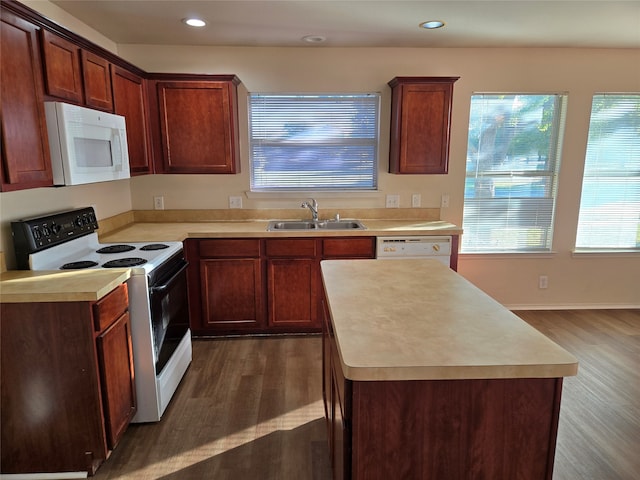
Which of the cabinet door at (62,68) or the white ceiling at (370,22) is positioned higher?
the white ceiling at (370,22)

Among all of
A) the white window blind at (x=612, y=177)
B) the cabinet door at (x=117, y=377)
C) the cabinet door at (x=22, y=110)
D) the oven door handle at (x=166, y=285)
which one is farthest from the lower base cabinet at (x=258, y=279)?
the white window blind at (x=612, y=177)

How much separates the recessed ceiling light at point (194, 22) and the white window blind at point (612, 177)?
3.46m

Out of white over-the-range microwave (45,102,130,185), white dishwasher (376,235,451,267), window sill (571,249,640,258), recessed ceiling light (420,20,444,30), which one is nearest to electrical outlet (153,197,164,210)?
white over-the-range microwave (45,102,130,185)

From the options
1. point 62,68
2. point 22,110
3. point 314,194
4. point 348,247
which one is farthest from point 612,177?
point 22,110

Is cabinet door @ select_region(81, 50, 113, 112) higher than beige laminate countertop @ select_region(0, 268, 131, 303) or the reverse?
higher

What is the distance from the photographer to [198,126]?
3.27 meters

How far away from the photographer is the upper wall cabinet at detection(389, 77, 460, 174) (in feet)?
10.9

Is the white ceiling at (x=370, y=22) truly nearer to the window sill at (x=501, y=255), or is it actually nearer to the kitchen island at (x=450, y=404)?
the window sill at (x=501, y=255)

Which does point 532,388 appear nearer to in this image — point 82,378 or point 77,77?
point 82,378

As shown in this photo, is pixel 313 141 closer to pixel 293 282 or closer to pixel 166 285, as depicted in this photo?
pixel 293 282

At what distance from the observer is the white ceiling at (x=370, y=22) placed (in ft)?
8.34

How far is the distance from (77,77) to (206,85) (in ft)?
3.78

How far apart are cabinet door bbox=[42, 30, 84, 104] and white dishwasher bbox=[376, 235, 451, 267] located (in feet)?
7.37

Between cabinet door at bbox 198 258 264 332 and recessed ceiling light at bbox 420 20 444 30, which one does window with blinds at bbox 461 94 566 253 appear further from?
cabinet door at bbox 198 258 264 332
